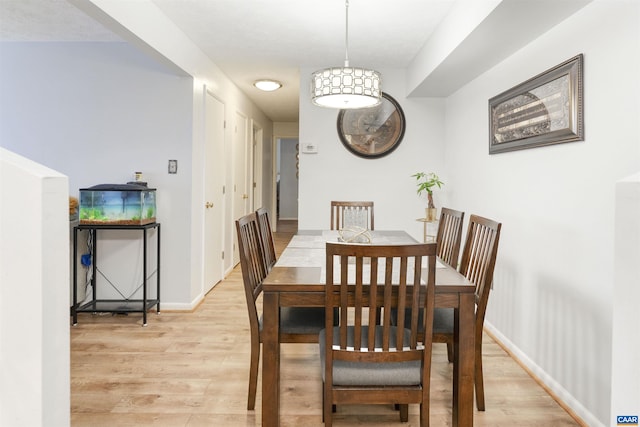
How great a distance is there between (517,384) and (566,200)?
1.08 metres

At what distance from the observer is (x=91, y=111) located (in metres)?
3.49

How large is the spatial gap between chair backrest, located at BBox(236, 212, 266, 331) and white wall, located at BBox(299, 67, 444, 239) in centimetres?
196

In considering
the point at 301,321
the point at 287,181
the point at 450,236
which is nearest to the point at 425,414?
the point at 301,321

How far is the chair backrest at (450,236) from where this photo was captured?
8.02 feet

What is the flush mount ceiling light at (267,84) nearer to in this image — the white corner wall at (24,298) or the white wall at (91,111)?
the white wall at (91,111)

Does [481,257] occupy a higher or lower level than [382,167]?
lower

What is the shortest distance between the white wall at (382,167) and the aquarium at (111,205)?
1723mm

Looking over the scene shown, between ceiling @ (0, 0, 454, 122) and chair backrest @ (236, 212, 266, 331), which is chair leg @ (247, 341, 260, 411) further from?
ceiling @ (0, 0, 454, 122)

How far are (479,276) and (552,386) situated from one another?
2.74 feet

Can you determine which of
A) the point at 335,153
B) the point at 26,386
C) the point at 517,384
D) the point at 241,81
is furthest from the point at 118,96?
the point at 517,384

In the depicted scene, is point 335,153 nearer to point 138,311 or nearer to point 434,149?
point 434,149

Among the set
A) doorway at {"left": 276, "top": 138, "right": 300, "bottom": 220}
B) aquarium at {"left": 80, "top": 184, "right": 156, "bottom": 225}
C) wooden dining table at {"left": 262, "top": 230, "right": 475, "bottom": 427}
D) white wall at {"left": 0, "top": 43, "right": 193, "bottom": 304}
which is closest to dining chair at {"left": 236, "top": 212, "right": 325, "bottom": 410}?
wooden dining table at {"left": 262, "top": 230, "right": 475, "bottom": 427}

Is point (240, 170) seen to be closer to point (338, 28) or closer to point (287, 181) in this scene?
point (338, 28)

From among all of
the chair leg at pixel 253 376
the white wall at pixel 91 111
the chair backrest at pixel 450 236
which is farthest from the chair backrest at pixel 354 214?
the chair leg at pixel 253 376
